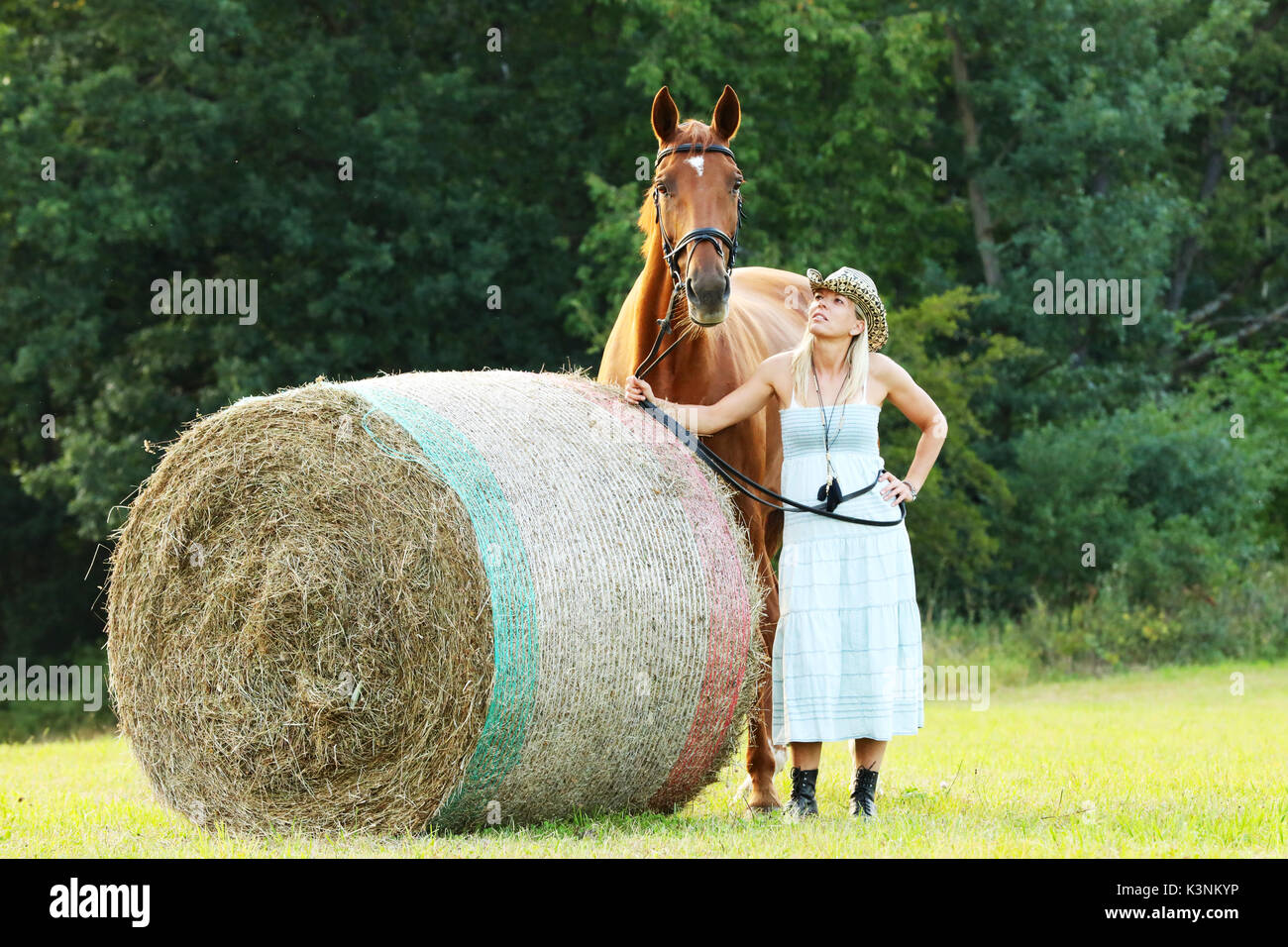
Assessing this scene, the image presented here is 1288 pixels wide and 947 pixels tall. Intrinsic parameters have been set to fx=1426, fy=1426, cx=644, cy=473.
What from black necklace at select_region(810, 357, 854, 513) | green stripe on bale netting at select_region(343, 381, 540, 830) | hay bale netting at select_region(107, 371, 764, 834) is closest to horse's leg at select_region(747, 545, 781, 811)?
hay bale netting at select_region(107, 371, 764, 834)

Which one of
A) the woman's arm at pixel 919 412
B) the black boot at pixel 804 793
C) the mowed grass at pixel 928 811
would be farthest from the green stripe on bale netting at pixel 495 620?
the woman's arm at pixel 919 412

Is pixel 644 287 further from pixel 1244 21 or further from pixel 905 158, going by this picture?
pixel 1244 21

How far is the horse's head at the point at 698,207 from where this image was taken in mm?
5691

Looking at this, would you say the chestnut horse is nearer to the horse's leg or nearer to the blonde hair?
the horse's leg

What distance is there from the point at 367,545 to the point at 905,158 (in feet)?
56.1

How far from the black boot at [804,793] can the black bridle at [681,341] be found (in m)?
1.05

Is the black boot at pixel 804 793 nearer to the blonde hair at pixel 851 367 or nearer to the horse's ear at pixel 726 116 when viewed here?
the blonde hair at pixel 851 367

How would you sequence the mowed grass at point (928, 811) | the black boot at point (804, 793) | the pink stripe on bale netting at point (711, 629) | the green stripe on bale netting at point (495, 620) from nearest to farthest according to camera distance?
the mowed grass at point (928, 811) → the green stripe on bale netting at point (495, 620) → the pink stripe on bale netting at point (711, 629) → the black boot at point (804, 793)

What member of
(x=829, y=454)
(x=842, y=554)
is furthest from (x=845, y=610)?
(x=829, y=454)

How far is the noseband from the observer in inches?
229

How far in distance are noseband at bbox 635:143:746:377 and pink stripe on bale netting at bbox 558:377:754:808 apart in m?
0.55
